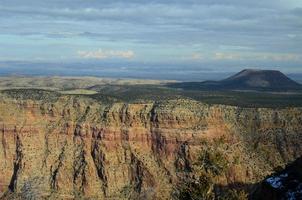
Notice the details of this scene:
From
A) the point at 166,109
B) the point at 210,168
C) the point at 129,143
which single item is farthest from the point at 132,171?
the point at 210,168

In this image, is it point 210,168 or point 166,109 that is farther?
point 166,109

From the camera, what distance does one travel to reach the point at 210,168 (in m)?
54.4

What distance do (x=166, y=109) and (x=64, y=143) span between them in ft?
71.6

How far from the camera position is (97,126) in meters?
119

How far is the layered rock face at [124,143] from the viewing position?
11325cm

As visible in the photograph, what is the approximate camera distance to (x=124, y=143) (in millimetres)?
117688

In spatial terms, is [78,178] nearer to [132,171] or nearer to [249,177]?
[132,171]

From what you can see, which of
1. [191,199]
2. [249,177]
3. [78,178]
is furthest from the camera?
[78,178]

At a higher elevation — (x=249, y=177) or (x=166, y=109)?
(x=166, y=109)

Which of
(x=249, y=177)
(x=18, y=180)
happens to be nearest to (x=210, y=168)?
(x=249, y=177)

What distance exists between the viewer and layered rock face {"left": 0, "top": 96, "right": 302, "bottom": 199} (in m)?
113

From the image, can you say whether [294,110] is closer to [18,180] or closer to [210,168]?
[18,180]

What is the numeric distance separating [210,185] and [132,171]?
210 feet

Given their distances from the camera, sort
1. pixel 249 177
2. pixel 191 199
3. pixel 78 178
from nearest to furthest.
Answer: pixel 191 199 < pixel 249 177 < pixel 78 178
